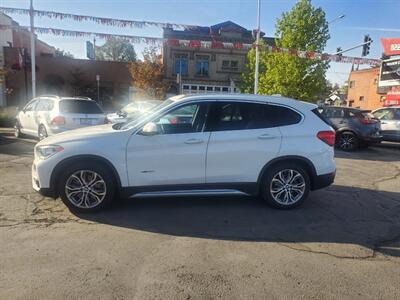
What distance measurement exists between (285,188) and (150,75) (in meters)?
29.7

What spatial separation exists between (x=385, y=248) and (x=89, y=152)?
401 centimetres

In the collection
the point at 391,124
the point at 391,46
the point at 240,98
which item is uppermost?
the point at 391,46

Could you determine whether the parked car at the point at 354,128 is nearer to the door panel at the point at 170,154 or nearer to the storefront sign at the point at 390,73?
the door panel at the point at 170,154

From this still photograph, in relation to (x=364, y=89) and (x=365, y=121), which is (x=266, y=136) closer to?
(x=365, y=121)

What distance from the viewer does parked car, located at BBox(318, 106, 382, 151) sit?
12.6 metres

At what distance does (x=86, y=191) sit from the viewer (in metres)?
Answer: 5.14

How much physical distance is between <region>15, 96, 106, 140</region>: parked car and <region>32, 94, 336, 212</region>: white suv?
512 cm

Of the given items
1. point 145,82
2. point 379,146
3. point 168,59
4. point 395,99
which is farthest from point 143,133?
point 168,59

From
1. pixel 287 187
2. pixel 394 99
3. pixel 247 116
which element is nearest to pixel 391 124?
pixel 287 187

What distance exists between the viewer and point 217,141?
209 inches

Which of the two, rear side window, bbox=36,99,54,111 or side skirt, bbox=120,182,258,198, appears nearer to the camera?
side skirt, bbox=120,182,258,198

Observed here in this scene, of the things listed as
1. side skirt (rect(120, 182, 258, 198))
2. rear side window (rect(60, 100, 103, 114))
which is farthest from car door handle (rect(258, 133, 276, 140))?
rear side window (rect(60, 100, 103, 114))

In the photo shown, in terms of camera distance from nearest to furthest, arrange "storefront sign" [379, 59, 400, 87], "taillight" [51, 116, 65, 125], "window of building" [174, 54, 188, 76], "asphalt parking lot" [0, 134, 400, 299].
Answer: "asphalt parking lot" [0, 134, 400, 299], "taillight" [51, 116, 65, 125], "storefront sign" [379, 59, 400, 87], "window of building" [174, 54, 188, 76]

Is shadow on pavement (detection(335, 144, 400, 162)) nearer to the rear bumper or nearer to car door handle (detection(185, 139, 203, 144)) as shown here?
the rear bumper
